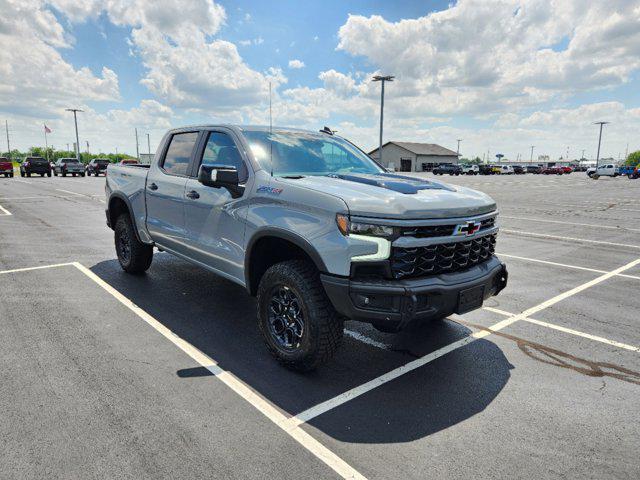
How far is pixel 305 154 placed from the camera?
14.1 ft

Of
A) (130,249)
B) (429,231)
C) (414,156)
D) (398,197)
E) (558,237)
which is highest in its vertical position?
(414,156)

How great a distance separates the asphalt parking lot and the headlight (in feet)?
3.90

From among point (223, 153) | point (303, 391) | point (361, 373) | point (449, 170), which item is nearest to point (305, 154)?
point (223, 153)

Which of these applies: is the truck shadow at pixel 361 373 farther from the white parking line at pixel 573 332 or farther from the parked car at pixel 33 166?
the parked car at pixel 33 166

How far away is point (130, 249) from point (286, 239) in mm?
3622

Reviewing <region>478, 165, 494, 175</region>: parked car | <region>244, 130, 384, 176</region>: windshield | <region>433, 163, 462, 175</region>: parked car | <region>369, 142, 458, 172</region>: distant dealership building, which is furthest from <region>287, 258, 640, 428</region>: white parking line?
<region>369, 142, 458, 172</region>: distant dealership building

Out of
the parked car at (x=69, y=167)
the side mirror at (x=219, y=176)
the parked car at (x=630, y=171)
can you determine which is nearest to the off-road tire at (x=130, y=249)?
the side mirror at (x=219, y=176)

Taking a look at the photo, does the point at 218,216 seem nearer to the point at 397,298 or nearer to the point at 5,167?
the point at 397,298

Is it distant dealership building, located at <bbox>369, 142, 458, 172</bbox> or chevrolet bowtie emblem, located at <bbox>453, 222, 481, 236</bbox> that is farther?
distant dealership building, located at <bbox>369, 142, 458, 172</bbox>

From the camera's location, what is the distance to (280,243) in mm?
3691

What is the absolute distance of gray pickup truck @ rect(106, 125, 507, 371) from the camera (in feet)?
9.77

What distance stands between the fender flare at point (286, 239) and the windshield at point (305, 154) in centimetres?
62

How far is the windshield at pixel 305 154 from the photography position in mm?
4027

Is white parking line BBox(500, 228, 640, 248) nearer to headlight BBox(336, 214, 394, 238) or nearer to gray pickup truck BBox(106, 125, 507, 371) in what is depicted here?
gray pickup truck BBox(106, 125, 507, 371)
